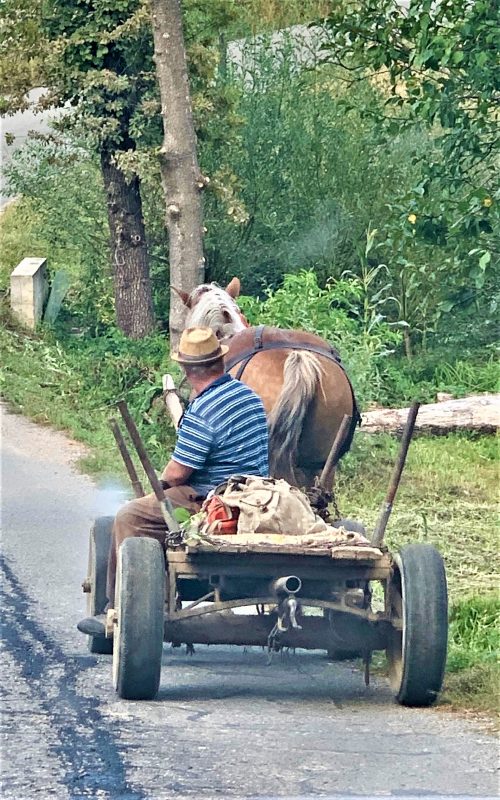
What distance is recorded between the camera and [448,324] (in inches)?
704

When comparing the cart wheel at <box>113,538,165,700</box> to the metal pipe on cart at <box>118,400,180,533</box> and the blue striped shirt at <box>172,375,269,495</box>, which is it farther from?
the blue striped shirt at <box>172,375,269,495</box>

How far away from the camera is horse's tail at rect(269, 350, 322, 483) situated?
8.48m

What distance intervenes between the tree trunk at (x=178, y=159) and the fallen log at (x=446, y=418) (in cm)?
220

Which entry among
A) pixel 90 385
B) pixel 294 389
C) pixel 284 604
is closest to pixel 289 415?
pixel 294 389

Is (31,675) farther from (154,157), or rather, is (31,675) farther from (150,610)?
(154,157)

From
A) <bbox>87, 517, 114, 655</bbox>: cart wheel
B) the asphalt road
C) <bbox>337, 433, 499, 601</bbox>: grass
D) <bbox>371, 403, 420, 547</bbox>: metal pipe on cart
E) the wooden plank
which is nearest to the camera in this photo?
the asphalt road

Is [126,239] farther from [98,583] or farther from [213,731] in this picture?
[213,731]

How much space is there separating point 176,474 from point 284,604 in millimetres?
1015

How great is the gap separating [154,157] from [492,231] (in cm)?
664

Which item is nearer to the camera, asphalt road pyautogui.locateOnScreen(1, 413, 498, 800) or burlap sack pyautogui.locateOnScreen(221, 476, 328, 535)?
asphalt road pyautogui.locateOnScreen(1, 413, 498, 800)

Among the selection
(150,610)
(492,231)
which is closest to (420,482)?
(492,231)

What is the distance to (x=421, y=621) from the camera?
21.5 ft

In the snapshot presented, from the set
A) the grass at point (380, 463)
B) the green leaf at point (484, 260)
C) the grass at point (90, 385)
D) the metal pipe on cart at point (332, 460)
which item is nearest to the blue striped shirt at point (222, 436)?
the metal pipe on cart at point (332, 460)

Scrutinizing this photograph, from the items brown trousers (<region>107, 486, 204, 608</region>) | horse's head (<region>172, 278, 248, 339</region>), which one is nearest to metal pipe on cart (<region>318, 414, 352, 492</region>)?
brown trousers (<region>107, 486, 204, 608</region>)
